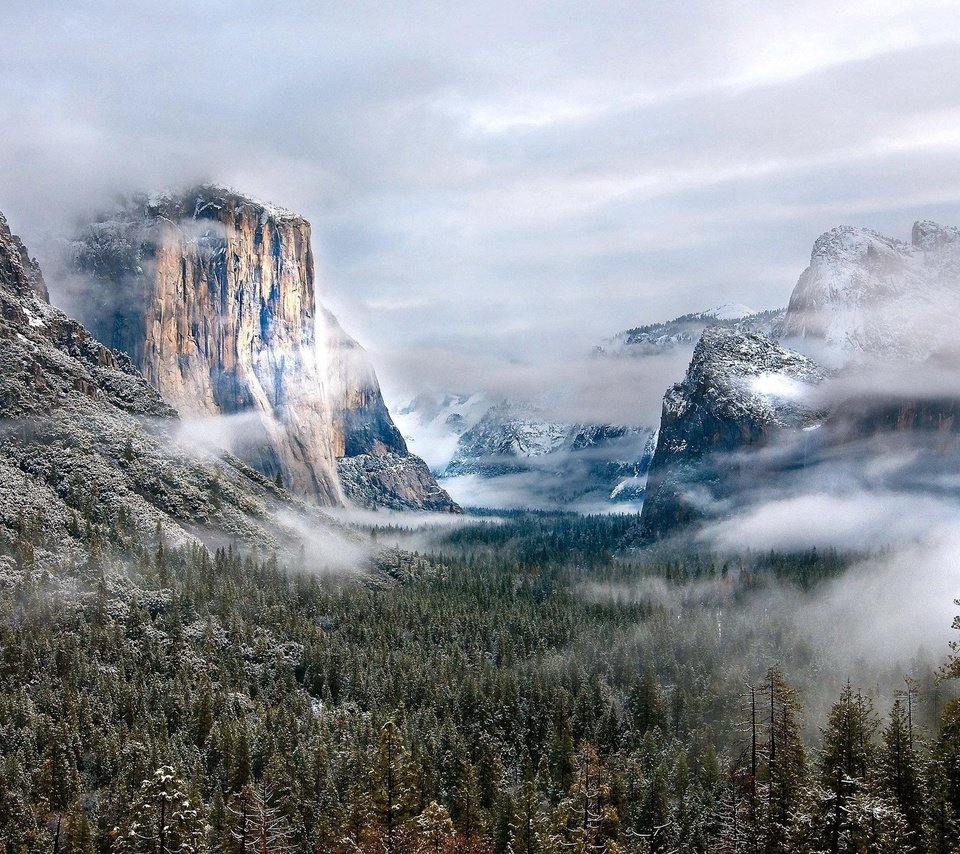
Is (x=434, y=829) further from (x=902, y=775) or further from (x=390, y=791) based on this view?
(x=902, y=775)

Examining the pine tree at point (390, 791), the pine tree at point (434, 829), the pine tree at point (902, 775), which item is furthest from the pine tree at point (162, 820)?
the pine tree at point (902, 775)

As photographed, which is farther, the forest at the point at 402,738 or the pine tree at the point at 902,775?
the forest at the point at 402,738

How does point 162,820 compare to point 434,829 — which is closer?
point 162,820

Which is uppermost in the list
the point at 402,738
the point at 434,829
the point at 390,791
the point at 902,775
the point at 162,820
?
the point at 402,738

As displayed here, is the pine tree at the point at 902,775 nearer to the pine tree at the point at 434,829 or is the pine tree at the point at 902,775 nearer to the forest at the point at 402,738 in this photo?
the forest at the point at 402,738

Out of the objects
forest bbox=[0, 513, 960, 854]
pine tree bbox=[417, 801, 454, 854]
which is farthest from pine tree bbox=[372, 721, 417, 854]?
pine tree bbox=[417, 801, 454, 854]

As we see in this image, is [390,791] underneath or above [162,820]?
underneath

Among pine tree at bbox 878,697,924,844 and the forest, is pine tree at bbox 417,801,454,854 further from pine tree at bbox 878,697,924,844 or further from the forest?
pine tree at bbox 878,697,924,844

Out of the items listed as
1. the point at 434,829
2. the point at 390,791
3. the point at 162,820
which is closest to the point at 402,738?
the point at 434,829
